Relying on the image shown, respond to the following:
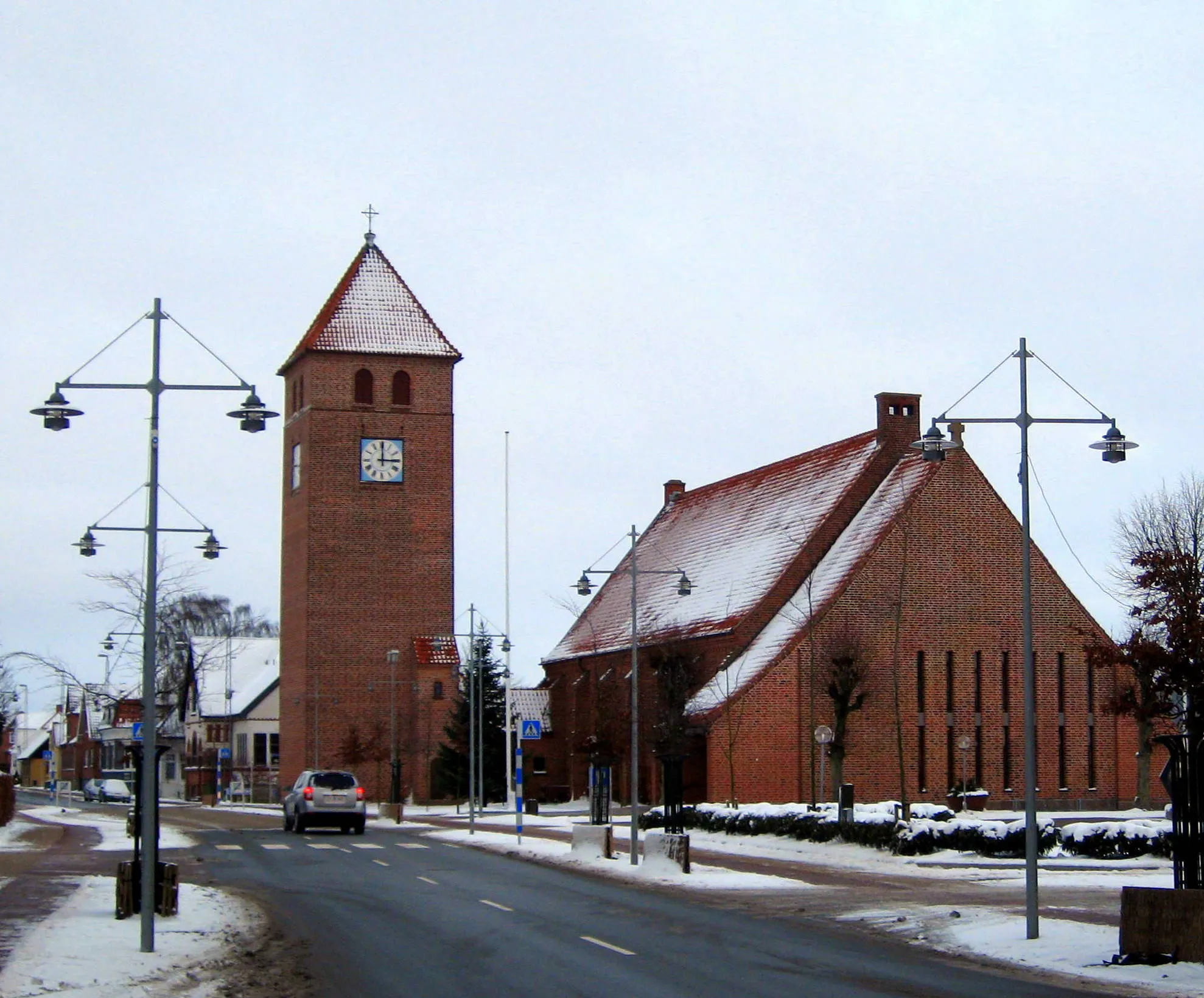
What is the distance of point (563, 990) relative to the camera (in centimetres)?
1573

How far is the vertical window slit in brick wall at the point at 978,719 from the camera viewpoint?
56.8 m

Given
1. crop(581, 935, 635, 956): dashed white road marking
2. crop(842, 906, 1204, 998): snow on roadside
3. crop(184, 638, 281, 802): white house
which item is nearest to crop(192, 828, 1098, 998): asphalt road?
crop(581, 935, 635, 956): dashed white road marking

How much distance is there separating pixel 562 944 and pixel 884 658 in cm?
3880

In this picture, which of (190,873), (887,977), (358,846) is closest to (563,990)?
(887,977)

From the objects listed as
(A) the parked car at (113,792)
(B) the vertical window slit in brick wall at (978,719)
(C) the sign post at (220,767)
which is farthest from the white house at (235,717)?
(B) the vertical window slit in brick wall at (978,719)

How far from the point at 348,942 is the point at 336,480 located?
2304 inches

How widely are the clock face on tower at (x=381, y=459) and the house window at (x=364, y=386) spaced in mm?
1719

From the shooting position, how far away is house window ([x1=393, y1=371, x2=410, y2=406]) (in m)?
79.2

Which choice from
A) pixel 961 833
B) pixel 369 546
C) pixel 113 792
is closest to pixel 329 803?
pixel 961 833

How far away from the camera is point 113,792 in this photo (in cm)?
10381

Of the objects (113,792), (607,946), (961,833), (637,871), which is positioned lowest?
(113,792)

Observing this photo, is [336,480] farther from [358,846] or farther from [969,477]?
[358,846]

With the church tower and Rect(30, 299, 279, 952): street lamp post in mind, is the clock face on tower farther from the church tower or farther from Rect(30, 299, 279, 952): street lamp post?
Rect(30, 299, 279, 952): street lamp post

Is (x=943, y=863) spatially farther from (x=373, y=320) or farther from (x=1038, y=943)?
(x=373, y=320)
